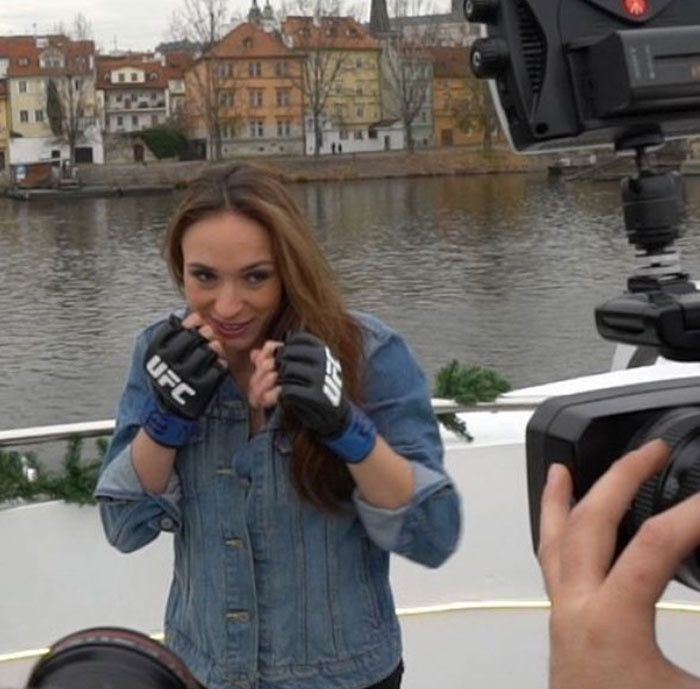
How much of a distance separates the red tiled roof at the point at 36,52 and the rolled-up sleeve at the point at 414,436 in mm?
64256

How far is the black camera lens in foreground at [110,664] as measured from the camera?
1.12 metres

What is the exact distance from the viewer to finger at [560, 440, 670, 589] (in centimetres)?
75

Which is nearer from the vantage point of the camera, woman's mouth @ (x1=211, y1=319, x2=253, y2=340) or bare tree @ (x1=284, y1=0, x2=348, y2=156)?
woman's mouth @ (x1=211, y1=319, x2=253, y2=340)

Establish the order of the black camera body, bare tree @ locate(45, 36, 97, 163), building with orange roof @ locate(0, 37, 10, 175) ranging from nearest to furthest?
the black camera body < building with orange roof @ locate(0, 37, 10, 175) < bare tree @ locate(45, 36, 97, 163)

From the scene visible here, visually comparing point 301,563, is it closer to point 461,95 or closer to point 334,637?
point 334,637

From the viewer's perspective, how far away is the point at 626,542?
839 mm

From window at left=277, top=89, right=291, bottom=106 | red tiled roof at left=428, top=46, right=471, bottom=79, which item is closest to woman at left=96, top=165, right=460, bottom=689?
red tiled roof at left=428, top=46, right=471, bottom=79

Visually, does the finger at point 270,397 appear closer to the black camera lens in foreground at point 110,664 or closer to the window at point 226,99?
the black camera lens in foreground at point 110,664

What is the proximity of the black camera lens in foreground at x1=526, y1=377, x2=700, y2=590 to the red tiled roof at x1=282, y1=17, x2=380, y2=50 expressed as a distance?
5515 cm

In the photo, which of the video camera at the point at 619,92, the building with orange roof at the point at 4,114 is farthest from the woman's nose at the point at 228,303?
the building with orange roof at the point at 4,114

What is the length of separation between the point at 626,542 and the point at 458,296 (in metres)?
19.3

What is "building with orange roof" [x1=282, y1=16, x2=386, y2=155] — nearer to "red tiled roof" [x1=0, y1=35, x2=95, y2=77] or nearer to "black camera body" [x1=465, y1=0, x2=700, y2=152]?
"red tiled roof" [x1=0, y1=35, x2=95, y2=77]

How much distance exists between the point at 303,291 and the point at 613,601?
3.26 ft

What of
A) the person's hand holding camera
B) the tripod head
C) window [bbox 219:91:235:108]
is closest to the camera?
the person's hand holding camera
